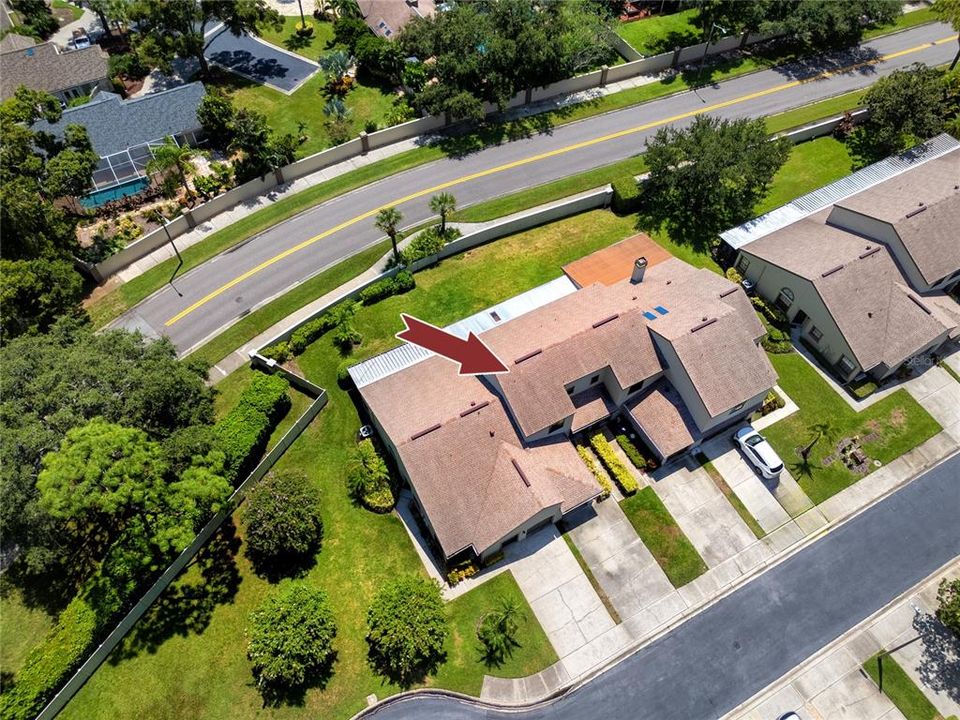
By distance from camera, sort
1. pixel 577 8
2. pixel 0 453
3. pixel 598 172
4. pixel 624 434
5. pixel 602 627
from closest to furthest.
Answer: pixel 0 453
pixel 602 627
pixel 624 434
pixel 598 172
pixel 577 8

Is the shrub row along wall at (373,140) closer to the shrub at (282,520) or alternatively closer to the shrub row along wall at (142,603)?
the shrub row along wall at (142,603)

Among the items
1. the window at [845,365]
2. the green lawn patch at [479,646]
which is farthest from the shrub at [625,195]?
the green lawn patch at [479,646]

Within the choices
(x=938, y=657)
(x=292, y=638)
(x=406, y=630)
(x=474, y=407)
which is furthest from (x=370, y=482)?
(x=938, y=657)

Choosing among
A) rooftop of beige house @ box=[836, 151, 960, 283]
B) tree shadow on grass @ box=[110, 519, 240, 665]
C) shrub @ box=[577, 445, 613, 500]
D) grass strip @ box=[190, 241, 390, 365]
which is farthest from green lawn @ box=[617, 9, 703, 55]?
tree shadow on grass @ box=[110, 519, 240, 665]

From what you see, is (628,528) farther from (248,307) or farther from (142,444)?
(248,307)

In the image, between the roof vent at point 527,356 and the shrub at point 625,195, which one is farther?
the shrub at point 625,195

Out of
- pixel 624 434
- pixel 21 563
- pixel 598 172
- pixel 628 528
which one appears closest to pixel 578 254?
pixel 598 172
